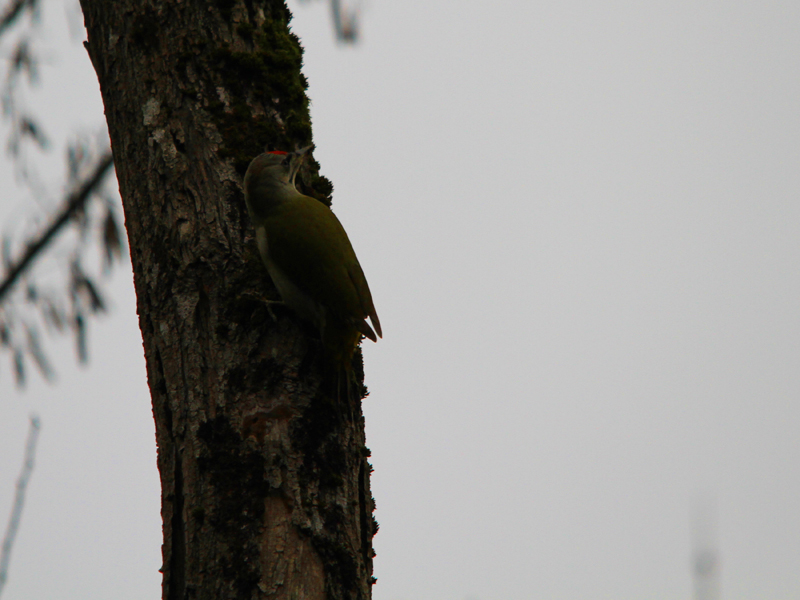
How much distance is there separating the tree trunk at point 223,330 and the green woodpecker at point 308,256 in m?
0.08

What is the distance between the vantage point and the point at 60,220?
5.10m

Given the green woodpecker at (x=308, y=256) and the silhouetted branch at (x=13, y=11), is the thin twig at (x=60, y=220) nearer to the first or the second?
the silhouetted branch at (x=13, y=11)

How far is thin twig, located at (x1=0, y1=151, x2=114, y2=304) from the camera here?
499cm

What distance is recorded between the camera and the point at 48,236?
508 cm

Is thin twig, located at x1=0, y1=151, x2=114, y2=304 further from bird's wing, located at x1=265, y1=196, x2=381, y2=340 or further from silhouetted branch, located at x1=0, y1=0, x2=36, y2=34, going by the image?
bird's wing, located at x1=265, y1=196, x2=381, y2=340

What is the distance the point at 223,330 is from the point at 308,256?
3.13ft

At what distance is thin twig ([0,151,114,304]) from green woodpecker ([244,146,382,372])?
2.04 metres

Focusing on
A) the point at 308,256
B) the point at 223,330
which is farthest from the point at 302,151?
the point at 223,330

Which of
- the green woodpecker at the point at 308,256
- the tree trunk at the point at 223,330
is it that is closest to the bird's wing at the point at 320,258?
the green woodpecker at the point at 308,256

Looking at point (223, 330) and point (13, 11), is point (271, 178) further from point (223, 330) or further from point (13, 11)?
point (13, 11)

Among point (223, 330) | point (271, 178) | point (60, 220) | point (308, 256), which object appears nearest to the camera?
point (223, 330)

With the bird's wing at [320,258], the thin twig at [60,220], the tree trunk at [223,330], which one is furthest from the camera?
the thin twig at [60,220]

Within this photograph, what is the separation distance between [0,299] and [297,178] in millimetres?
2694

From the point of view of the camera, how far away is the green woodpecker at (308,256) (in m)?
3.11
